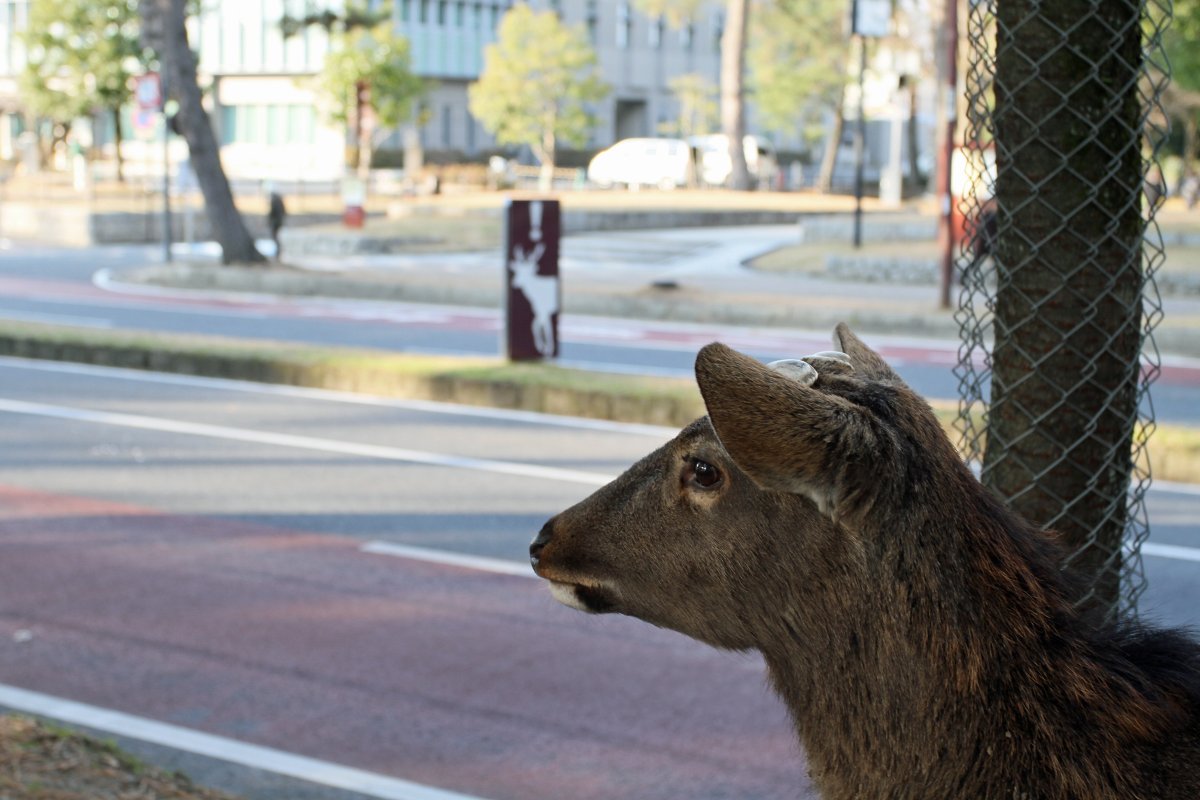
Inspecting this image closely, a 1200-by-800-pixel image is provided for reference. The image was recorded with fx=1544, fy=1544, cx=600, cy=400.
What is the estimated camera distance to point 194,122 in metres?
28.7

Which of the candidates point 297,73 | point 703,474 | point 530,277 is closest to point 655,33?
point 297,73

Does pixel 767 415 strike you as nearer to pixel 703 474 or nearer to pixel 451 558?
pixel 703 474

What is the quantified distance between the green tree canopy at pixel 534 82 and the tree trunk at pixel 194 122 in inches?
1303

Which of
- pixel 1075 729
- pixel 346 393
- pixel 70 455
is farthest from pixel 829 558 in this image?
pixel 346 393

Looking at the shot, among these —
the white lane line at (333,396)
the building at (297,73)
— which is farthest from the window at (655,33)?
the white lane line at (333,396)

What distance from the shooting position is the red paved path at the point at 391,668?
585 cm

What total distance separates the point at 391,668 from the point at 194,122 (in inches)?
933

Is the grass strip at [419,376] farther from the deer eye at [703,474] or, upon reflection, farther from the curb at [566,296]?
the deer eye at [703,474]

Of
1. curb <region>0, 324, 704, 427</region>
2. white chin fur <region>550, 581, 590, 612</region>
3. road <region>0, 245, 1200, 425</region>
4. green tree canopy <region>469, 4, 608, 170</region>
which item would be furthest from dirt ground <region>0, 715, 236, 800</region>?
green tree canopy <region>469, 4, 608, 170</region>

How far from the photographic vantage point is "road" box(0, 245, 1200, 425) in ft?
56.0

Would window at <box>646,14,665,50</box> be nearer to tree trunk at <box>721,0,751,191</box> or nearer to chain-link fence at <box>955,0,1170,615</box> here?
tree trunk at <box>721,0,751,191</box>

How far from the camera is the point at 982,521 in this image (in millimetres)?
2703

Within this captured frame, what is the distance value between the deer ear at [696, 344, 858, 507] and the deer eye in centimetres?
35

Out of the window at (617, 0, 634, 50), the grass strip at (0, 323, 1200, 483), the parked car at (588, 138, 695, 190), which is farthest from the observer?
the window at (617, 0, 634, 50)
